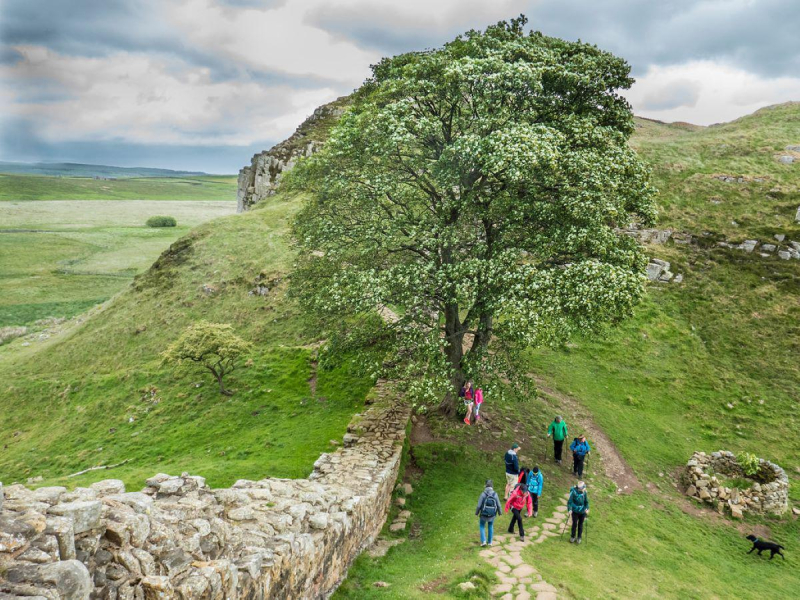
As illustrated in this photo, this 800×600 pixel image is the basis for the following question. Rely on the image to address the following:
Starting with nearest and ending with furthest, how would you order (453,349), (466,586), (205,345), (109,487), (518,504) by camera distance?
(109,487), (466,586), (518,504), (453,349), (205,345)

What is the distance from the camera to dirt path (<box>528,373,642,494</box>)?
2417cm

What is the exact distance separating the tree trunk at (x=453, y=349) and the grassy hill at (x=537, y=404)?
152cm

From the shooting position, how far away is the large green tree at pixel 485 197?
19359 mm

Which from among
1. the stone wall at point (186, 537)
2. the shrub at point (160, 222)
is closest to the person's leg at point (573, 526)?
the stone wall at point (186, 537)

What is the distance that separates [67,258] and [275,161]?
58280mm

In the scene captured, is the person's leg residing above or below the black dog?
above

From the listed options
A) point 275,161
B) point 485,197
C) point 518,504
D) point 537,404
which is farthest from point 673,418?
point 275,161

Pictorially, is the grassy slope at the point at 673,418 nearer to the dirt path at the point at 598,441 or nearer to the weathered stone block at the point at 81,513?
the dirt path at the point at 598,441

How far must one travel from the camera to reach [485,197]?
22.3 meters

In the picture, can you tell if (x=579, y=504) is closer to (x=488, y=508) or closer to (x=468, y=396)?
(x=488, y=508)

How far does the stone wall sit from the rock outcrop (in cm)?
6301

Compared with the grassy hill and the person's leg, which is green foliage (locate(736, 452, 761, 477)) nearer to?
the grassy hill

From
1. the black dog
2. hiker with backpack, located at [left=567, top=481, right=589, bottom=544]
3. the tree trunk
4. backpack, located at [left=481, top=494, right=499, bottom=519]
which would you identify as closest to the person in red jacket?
backpack, located at [left=481, top=494, right=499, bottom=519]

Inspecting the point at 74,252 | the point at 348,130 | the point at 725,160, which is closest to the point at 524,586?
the point at 348,130
